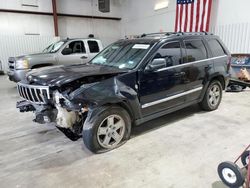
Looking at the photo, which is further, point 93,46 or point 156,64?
point 93,46

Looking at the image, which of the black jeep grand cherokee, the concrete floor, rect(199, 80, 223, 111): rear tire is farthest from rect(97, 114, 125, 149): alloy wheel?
rect(199, 80, 223, 111): rear tire

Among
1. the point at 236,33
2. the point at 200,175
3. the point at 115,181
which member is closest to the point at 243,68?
the point at 236,33

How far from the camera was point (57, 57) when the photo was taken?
22.4 feet

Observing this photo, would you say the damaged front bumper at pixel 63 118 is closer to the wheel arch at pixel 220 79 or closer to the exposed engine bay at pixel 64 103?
the exposed engine bay at pixel 64 103

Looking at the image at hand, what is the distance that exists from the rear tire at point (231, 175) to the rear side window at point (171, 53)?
1.82m

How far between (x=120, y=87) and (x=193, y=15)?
24.8 feet

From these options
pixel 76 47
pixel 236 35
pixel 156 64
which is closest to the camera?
pixel 156 64

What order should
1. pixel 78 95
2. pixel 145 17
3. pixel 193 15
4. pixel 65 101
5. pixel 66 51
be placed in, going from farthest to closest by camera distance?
pixel 145 17, pixel 193 15, pixel 66 51, pixel 65 101, pixel 78 95

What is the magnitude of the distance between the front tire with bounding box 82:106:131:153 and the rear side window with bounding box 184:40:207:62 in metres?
1.65

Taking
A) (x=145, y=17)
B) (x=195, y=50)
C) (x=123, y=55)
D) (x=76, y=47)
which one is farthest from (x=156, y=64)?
(x=145, y=17)

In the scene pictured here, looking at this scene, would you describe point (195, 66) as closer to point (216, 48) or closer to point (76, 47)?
point (216, 48)

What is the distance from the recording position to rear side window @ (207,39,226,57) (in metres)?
4.18

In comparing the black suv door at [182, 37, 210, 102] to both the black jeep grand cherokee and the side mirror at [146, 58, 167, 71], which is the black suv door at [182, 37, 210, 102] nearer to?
the black jeep grand cherokee

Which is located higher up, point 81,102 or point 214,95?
point 81,102
